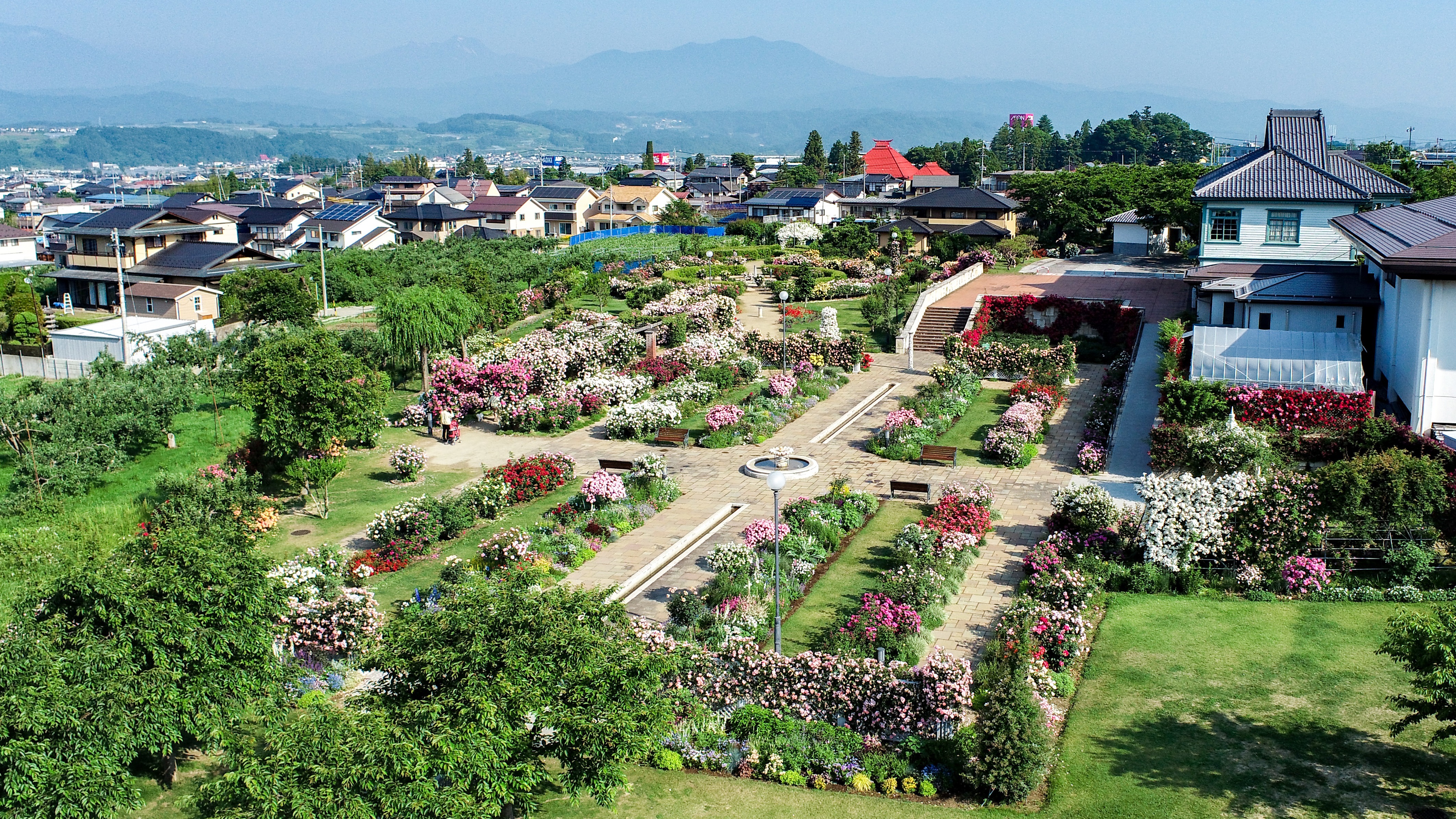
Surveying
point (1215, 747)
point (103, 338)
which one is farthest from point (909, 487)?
point (103, 338)

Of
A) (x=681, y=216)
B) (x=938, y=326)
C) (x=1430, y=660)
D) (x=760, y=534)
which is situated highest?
(x=681, y=216)

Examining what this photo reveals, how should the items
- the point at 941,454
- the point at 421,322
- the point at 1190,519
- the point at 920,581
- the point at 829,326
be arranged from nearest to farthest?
the point at 920,581
the point at 1190,519
the point at 941,454
the point at 421,322
the point at 829,326

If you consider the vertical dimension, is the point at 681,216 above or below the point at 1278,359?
above

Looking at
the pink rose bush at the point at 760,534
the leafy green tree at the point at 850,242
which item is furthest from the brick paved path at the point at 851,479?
the leafy green tree at the point at 850,242

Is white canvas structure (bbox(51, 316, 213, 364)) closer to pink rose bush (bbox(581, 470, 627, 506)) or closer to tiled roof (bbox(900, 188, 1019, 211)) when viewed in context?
pink rose bush (bbox(581, 470, 627, 506))

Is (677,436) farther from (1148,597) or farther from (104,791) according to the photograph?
(104,791)

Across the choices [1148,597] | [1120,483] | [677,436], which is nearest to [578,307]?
[677,436]

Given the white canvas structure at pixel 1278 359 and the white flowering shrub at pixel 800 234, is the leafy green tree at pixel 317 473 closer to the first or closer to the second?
the white canvas structure at pixel 1278 359

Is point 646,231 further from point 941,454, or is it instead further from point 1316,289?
point 941,454
